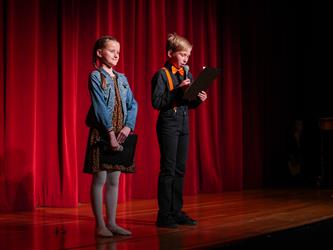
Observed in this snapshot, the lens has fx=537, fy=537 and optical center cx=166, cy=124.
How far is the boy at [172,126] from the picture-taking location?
286cm

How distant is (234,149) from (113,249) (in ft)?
11.0

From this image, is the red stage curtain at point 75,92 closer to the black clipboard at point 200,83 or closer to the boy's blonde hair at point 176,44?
the boy's blonde hair at point 176,44

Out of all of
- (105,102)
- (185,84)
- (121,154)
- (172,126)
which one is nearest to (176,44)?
(185,84)

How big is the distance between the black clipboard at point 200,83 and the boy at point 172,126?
0.08m

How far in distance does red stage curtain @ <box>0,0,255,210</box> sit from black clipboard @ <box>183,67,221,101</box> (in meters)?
1.56

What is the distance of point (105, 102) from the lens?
2.58 meters

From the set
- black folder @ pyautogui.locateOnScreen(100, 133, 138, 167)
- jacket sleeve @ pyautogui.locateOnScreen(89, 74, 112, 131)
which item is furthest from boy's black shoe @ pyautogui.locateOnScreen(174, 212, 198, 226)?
jacket sleeve @ pyautogui.locateOnScreen(89, 74, 112, 131)

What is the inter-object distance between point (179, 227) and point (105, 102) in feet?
2.71

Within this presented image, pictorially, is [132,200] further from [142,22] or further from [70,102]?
[142,22]

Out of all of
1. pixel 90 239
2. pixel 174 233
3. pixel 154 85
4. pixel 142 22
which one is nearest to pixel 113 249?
pixel 90 239

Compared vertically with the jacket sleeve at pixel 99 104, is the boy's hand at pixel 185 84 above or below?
above

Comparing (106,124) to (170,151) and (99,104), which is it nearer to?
(99,104)

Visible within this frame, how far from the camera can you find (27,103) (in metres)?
3.87

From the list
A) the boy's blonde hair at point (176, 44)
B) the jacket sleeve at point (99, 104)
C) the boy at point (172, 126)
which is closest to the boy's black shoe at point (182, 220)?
the boy at point (172, 126)
